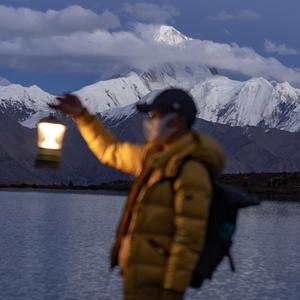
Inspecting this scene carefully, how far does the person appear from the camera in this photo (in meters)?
7.03

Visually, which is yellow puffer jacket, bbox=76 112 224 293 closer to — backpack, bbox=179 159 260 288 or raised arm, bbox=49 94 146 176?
backpack, bbox=179 159 260 288

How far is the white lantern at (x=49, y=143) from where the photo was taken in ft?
28.3

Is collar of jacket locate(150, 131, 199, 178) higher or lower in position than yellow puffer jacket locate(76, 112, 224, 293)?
higher

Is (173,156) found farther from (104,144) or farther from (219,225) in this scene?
(104,144)

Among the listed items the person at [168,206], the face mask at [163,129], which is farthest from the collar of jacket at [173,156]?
the face mask at [163,129]

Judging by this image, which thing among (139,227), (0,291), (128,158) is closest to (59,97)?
(128,158)

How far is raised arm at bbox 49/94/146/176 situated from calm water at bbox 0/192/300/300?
64.8ft

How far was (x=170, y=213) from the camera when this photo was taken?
23.5 feet

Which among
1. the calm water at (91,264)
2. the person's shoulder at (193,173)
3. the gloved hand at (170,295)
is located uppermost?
the person's shoulder at (193,173)

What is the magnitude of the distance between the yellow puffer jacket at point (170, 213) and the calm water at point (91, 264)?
67.7 ft

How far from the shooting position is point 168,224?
7184 millimetres

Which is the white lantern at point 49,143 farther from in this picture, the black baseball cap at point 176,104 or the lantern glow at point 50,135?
the black baseball cap at point 176,104

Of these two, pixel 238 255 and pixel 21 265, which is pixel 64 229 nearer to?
pixel 238 255

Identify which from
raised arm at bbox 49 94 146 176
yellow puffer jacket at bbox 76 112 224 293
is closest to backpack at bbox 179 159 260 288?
yellow puffer jacket at bbox 76 112 224 293
